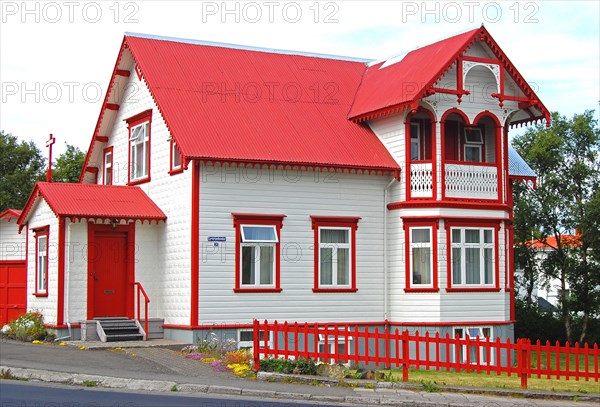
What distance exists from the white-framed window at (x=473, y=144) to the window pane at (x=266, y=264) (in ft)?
24.3

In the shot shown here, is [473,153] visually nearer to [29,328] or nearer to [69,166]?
[29,328]

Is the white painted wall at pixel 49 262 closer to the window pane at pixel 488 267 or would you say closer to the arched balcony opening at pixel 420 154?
the arched balcony opening at pixel 420 154

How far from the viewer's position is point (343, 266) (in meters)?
28.1

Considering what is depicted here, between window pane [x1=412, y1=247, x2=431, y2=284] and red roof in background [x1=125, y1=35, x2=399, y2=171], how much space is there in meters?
2.66

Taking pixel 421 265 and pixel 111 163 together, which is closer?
pixel 421 265

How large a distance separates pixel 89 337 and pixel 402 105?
11096 millimetres

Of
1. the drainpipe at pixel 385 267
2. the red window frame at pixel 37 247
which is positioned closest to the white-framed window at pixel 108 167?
the red window frame at pixel 37 247

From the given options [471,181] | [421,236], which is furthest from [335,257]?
[471,181]

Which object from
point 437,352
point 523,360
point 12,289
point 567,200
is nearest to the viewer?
point 523,360

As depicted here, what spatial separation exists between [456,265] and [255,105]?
7.91 m

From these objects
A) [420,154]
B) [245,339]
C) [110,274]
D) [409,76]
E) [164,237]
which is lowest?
[245,339]

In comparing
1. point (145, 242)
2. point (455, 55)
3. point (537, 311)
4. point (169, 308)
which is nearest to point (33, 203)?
point (145, 242)

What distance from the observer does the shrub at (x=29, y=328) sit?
26.3 meters

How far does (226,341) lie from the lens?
25203 millimetres
